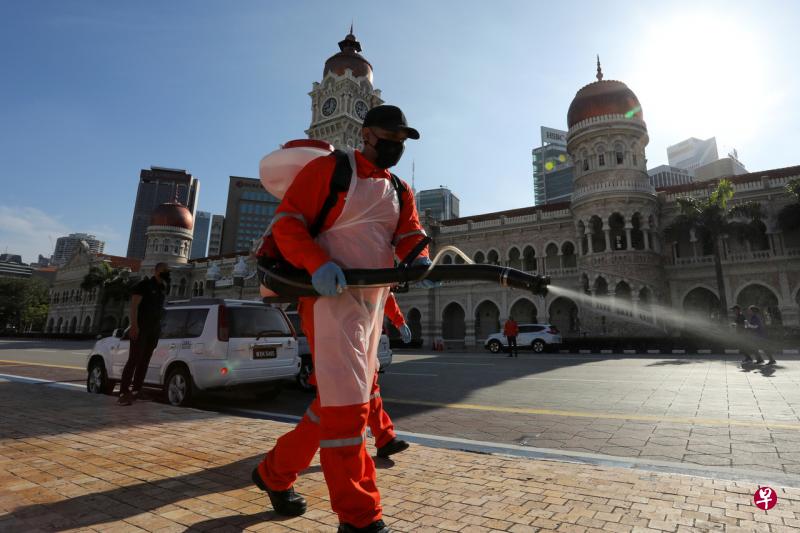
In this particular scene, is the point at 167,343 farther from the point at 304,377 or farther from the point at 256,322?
the point at 304,377

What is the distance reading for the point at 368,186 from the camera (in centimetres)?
226

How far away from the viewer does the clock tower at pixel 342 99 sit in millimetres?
44562

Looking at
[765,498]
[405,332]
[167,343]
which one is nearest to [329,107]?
[167,343]

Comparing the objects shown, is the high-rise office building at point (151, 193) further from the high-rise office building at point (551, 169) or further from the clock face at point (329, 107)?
the clock face at point (329, 107)

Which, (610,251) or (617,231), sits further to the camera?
(617,231)

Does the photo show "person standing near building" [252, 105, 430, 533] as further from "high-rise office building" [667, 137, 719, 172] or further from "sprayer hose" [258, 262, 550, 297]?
"high-rise office building" [667, 137, 719, 172]

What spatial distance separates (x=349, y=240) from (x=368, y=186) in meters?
0.32

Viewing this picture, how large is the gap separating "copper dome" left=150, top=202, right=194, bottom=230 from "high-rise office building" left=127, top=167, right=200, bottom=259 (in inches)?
4524

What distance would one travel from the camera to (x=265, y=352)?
245 inches

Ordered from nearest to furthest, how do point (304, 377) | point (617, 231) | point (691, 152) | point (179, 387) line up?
1. point (179, 387)
2. point (304, 377)
3. point (617, 231)
4. point (691, 152)

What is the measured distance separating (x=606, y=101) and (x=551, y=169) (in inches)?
3632

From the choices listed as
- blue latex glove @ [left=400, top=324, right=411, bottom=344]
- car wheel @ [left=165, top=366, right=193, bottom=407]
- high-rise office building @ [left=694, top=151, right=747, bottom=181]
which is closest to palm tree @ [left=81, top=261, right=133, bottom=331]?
car wheel @ [left=165, top=366, right=193, bottom=407]

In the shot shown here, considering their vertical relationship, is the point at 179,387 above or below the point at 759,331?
below

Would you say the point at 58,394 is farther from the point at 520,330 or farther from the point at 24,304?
the point at 24,304
